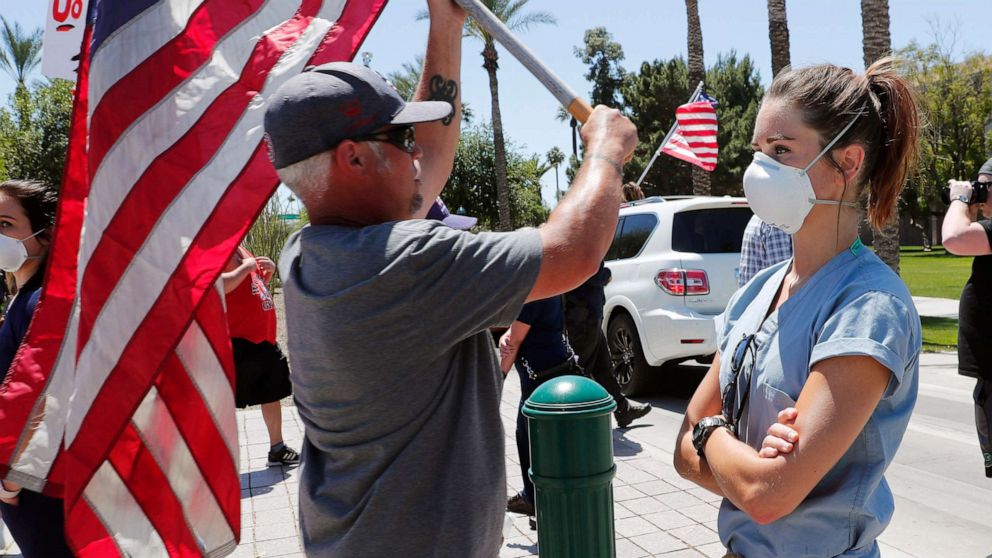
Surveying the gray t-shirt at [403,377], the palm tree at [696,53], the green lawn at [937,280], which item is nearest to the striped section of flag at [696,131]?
the palm tree at [696,53]

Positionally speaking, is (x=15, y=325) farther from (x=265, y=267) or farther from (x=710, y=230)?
(x=710, y=230)

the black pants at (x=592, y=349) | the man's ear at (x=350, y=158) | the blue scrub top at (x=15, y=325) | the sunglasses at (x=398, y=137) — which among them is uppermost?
the sunglasses at (x=398, y=137)

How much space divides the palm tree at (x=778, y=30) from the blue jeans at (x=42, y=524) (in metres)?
14.4

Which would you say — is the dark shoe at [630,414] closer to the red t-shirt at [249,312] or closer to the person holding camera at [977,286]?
the person holding camera at [977,286]

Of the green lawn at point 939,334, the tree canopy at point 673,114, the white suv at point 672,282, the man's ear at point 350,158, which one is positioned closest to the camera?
the man's ear at point 350,158

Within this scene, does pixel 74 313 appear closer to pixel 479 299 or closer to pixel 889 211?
pixel 479 299

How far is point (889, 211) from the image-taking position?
2.07 m

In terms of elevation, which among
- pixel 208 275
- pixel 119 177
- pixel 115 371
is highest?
pixel 119 177

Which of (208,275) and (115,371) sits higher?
(208,275)

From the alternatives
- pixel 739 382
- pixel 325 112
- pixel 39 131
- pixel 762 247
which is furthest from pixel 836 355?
pixel 39 131

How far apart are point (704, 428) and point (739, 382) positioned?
0.48 ft

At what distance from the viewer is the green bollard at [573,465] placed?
250 cm

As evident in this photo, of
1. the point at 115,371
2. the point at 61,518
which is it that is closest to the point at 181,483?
the point at 115,371

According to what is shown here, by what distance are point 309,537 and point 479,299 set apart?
712mm
